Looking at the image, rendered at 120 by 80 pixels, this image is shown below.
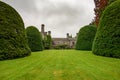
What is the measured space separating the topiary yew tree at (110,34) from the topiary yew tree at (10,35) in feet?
28.9

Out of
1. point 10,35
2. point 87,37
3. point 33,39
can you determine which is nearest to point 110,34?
point 10,35

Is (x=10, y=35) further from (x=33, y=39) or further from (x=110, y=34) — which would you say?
(x=33, y=39)

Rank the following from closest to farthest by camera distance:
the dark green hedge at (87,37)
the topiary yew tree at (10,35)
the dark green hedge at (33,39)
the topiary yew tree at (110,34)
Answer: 1. the topiary yew tree at (10,35)
2. the topiary yew tree at (110,34)
3. the dark green hedge at (33,39)
4. the dark green hedge at (87,37)

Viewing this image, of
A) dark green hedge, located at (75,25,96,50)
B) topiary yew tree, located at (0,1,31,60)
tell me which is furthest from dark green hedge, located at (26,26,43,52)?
topiary yew tree, located at (0,1,31,60)

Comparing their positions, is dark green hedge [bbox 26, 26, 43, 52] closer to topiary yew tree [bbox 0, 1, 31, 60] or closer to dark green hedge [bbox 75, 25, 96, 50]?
dark green hedge [bbox 75, 25, 96, 50]

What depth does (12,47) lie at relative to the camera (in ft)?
49.8

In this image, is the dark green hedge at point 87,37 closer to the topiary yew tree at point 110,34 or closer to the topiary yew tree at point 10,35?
the topiary yew tree at point 110,34

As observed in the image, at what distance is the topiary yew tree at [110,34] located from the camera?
15.2 m

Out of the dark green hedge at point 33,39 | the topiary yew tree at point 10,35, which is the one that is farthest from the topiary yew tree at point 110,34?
the dark green hedge at point 33,39

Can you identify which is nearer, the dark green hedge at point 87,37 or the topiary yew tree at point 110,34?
the topiary yew tree at point 110,34

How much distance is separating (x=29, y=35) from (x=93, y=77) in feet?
79.6

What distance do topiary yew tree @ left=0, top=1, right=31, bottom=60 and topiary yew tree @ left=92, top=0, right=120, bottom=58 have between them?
8812 millimetres

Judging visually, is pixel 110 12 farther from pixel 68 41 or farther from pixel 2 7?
pixel 68 41

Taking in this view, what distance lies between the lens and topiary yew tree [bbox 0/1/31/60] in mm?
14281
